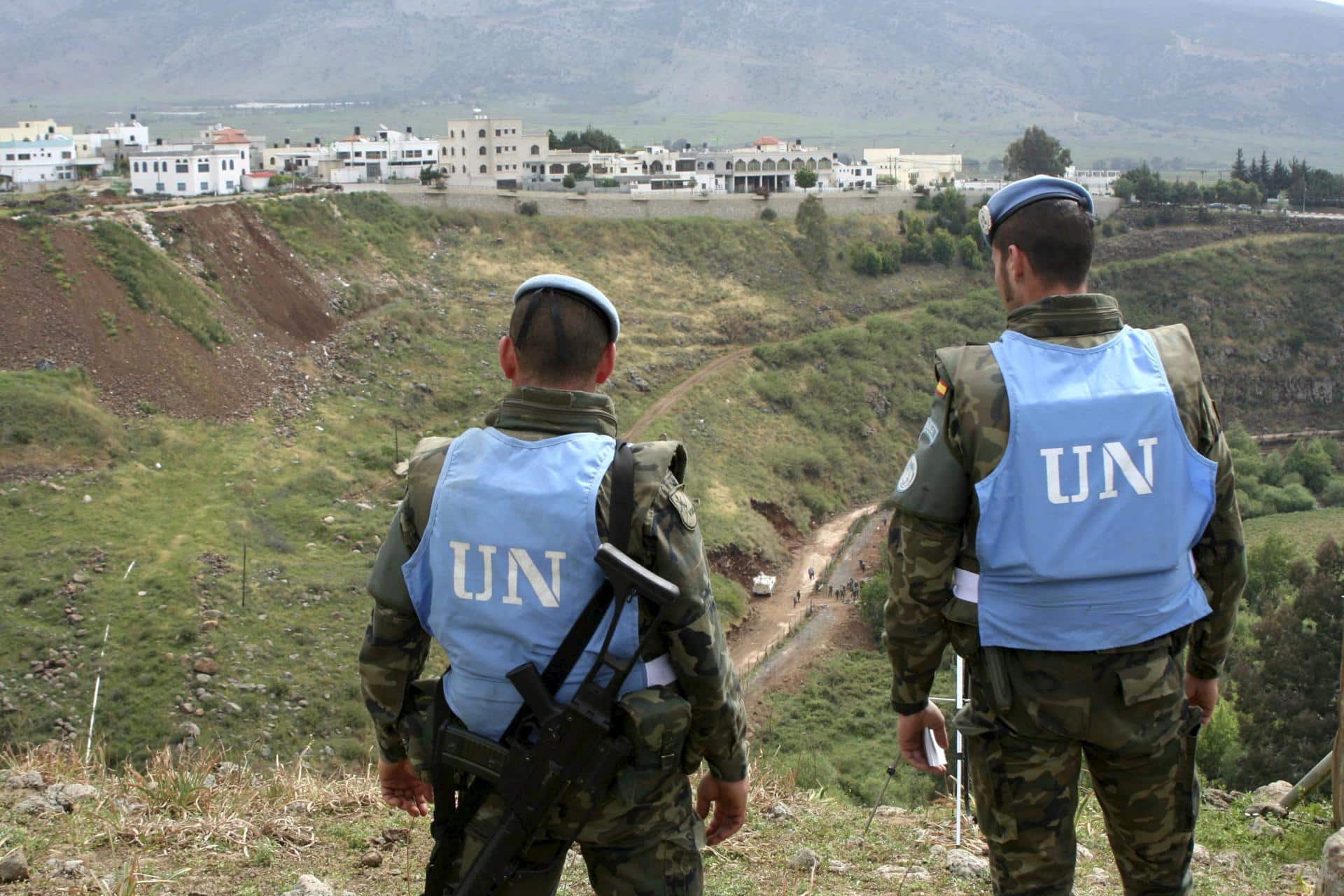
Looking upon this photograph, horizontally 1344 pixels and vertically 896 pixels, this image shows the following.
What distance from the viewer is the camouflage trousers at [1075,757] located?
112 inches

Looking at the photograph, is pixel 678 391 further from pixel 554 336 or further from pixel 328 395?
pixel 554 336

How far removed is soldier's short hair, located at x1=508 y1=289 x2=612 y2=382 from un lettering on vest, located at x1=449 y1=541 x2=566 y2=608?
1.39 feet

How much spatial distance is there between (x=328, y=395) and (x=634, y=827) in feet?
82.8

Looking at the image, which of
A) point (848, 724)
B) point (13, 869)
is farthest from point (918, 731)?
point (848, 724)

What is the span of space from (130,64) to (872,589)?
660ft

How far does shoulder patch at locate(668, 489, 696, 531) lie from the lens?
8.91ft

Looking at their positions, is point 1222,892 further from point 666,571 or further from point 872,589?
point 872,589

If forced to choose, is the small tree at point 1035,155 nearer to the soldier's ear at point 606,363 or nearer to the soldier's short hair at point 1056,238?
the soldier's short hair at point 1056,238

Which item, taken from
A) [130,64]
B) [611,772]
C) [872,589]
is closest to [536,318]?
[611,772]

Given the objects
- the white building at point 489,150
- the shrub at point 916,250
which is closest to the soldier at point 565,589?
the shrub at point 916,250

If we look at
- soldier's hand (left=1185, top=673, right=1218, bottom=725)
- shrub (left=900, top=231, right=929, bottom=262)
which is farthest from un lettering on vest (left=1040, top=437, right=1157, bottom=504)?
shrub (left=900, top=231, right=929, bottom=262)

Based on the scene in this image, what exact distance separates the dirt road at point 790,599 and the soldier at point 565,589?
59.5 ft

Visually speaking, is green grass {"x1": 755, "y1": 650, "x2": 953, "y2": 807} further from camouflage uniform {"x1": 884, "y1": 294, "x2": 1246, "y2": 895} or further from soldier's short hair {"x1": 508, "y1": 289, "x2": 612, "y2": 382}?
soldier's short hair {"x1": 508, "y1": 289, "x2": 612, "y2": 382}

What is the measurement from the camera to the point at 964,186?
56656 mm
